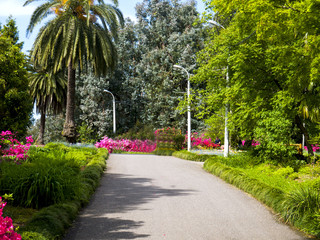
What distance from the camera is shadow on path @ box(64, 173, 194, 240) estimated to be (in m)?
6.38

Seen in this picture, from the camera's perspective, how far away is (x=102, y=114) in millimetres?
39250

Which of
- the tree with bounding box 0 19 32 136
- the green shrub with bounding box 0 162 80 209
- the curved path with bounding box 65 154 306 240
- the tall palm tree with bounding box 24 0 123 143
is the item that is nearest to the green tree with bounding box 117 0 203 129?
the tall palm tree with bounding box 24 0 123 143

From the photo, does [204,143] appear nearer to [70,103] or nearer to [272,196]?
[70,103]

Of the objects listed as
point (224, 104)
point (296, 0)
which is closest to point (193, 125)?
point (224, 104)

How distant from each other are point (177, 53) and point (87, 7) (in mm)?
17704

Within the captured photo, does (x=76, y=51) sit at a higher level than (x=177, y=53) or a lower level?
lower

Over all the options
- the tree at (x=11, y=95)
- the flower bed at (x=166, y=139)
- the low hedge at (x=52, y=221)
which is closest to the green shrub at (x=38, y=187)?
the low hedge at (x=52, y=221)

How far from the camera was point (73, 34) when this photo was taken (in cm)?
2470

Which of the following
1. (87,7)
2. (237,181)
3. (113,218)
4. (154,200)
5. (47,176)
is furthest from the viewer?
(87,7)

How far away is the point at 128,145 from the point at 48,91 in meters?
9.57

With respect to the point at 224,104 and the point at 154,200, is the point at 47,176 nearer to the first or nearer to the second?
the point at 154,200

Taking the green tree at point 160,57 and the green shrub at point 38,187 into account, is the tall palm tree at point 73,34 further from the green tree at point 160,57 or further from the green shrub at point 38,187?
the green shrub at point 38,187

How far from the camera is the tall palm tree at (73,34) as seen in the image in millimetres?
24922

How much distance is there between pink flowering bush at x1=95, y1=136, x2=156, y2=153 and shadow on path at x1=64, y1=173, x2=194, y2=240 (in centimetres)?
1741
